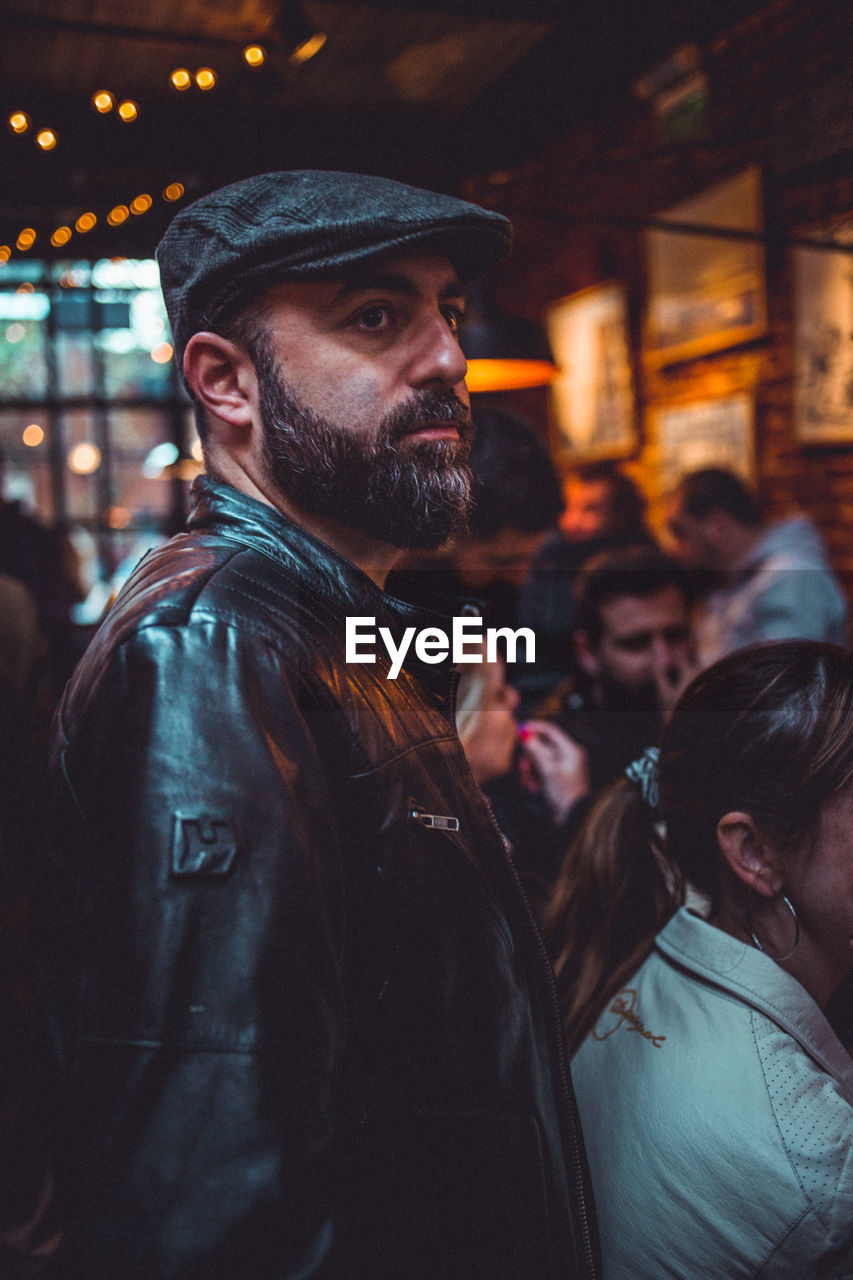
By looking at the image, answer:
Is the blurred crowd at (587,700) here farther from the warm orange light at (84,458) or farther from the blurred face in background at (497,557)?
the warm orange light at (84,458)

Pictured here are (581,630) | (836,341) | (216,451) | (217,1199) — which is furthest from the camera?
(836,341)

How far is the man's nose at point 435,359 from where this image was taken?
0.87 metres

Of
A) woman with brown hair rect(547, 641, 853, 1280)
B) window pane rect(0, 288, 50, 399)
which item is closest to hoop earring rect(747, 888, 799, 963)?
woman with brown hair rect(547, 641, 853, 1280)

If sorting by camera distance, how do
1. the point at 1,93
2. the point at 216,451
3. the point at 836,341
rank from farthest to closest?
the point at 836,341 < the point at 1,93 < the point at 216,451

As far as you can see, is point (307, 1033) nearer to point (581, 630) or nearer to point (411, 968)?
point (411, 968)

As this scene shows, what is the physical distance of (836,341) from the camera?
3596 mm

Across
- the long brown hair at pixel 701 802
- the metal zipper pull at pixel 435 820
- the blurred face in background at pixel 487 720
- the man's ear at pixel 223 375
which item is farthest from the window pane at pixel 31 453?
the metal zipper pull at pixel 435 820

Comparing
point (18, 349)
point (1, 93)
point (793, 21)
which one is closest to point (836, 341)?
point (793, 21)

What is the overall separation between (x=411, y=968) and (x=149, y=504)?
5770 mm

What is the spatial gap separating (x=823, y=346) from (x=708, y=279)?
2.65ft

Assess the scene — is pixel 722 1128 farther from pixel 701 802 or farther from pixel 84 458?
pixel 84 458

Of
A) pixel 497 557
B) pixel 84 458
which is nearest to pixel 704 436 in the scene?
pixel 497 557

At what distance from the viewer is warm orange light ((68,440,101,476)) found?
6051mm

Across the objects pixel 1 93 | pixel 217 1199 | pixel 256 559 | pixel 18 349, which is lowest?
pixel 217 1199
